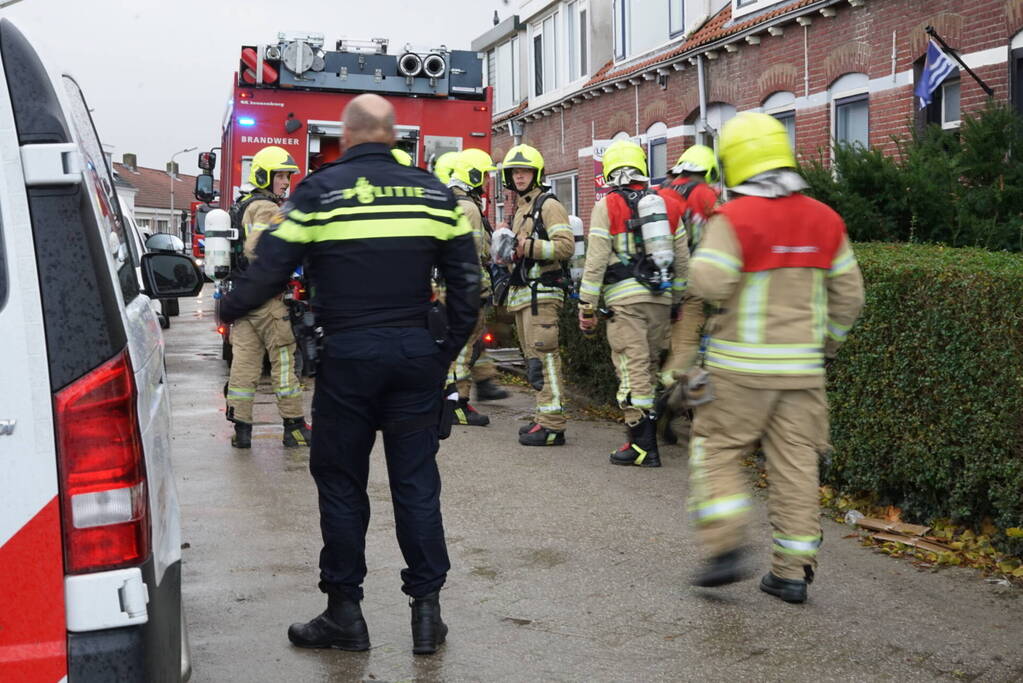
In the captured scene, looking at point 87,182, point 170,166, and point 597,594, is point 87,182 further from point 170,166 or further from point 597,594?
point 170,166

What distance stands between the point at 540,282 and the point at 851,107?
742 cm

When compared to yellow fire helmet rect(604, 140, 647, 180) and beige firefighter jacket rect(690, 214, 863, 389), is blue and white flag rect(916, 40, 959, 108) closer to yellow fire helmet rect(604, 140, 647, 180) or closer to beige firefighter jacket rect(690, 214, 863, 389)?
yellow fire helmet rect(604, 140, 647, 180)

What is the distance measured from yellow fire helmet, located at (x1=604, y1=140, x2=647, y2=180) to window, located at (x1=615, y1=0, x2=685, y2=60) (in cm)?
1171

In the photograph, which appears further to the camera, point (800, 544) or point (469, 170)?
point (469, 170)

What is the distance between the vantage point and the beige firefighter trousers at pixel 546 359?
8.51 meters

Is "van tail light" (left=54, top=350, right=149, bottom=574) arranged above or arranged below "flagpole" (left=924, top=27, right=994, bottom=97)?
below

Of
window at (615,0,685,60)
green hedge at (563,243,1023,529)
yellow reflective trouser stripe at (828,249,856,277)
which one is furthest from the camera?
window at (615,0,685,60)

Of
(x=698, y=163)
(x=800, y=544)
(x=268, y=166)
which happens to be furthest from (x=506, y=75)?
(x=800, y=544)

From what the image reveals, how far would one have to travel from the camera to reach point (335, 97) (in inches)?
527

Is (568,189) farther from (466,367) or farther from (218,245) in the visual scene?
(218,245)

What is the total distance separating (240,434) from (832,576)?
4.49 m

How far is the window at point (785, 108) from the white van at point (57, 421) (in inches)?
551

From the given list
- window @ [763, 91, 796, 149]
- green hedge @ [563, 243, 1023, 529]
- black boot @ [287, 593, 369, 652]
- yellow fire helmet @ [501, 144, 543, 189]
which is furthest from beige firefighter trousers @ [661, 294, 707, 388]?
window @ [763, 91, 796, 149]

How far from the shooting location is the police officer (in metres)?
4.25
